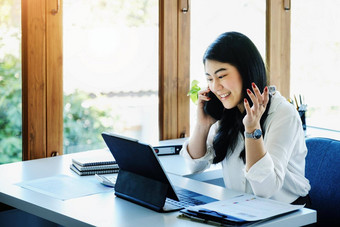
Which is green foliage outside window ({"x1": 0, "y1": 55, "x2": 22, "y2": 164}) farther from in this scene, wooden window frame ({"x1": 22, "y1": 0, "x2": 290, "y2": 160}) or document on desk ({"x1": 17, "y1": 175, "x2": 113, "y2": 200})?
document on desk ({"x1": 17, "y1": 175, "x2": 113, "y2": 200})

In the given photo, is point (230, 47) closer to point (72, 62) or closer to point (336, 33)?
point (72, 62)

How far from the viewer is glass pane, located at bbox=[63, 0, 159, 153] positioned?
2.96 m

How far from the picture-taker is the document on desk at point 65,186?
2.14m

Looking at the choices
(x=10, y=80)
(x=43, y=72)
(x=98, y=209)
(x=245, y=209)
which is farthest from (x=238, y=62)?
(x=10, y=80)

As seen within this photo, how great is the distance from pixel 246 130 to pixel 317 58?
214 centimetres

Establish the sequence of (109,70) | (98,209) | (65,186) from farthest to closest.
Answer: (109,70) < (65,186) < (98,209)

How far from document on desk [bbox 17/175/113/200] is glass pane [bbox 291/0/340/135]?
2.07 meters

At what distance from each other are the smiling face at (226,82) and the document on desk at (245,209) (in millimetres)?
507

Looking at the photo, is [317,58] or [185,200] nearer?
[185,200]

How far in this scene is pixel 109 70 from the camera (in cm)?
314

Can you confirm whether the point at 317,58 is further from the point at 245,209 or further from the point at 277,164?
the point at 245,209

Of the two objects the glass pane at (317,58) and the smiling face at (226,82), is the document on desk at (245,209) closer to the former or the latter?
the smiling face at (226,82)

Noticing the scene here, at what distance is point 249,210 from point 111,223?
1.43 ft

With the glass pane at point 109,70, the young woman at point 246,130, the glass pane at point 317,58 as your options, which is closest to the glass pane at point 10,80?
the glass pane at point 109,70
